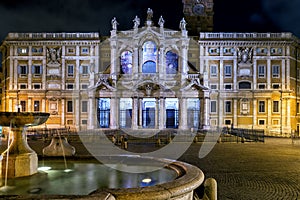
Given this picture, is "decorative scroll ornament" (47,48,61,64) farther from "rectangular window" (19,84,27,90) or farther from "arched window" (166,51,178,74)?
"arched window" (166,51,178,74)

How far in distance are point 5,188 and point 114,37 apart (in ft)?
130

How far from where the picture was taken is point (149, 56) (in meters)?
46.2

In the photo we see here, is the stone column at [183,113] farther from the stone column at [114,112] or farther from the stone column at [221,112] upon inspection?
the stone column at [114,112]

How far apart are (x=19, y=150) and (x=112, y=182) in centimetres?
296

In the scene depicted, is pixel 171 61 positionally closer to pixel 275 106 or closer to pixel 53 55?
pixel 275 106

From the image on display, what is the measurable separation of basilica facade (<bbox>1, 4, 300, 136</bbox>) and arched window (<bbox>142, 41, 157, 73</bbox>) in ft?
0.47

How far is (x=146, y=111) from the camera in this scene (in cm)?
4569

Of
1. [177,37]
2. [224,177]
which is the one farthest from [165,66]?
[224,177]

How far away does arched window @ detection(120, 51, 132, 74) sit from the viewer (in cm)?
4697

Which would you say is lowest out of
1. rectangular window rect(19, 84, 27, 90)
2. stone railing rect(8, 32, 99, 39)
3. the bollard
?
the bollard

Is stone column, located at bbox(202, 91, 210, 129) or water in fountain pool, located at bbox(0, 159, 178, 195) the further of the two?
stone column, located at bbox(202, 91, 210, 129)

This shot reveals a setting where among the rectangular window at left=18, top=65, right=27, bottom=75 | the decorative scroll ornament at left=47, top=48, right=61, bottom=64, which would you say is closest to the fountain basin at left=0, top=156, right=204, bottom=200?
the decorative scroll ornament at left=47, top=48, right=61, bottom=64

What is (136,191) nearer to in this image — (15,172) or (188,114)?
(15,172)

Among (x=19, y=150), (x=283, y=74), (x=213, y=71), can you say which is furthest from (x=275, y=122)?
(x=19, y=150)
